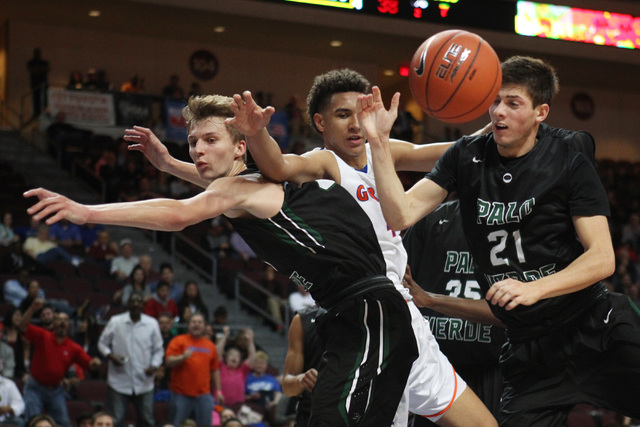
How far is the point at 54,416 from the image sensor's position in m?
8.95

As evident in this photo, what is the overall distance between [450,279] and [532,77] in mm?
1598

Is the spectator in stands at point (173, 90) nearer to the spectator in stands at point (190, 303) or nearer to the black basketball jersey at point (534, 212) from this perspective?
the spectator in stands at point (190, 303)

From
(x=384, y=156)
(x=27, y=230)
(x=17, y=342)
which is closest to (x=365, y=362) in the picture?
(x=384, y=156)

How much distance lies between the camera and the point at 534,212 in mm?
4109

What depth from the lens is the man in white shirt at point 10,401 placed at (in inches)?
337

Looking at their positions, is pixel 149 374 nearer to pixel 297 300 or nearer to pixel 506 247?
pixel 297 300

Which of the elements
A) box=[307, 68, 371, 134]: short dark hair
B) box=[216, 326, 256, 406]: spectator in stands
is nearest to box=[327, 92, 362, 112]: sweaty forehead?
box=[307, 68, 371, 134]: short dark hair

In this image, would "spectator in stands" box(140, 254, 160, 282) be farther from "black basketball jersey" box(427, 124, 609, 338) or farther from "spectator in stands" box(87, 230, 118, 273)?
"black basketball jersey" box(427, 124, 609, 338)

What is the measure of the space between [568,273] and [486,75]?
1094 mm

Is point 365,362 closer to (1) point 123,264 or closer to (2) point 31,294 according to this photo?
(2) point 31,294

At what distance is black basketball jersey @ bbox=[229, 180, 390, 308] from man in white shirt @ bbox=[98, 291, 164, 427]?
5811mm

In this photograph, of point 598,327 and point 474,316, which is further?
point 474,316

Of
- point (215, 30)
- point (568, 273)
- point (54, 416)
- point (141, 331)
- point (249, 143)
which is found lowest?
point (54, 416)

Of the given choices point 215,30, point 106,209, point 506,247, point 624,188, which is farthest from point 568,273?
point 624,188
